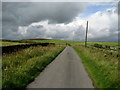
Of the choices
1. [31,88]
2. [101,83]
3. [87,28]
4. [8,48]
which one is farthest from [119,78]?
[87,28]

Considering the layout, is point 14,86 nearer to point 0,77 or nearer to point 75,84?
point 0,77

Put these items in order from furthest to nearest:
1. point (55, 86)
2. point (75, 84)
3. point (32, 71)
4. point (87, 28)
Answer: point (87, 28) → point (32, 71) → point (75, 84) → point (55, 86)

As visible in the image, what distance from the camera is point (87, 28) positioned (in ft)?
176

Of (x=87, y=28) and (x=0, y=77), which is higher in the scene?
(x=87, y=28)

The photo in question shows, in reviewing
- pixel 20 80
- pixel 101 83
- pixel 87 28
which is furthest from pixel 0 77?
pixel 87 28

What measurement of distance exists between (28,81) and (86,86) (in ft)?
11.0

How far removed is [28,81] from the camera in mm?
10414

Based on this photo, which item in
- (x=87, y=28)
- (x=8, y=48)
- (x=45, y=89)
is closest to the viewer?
(x=45, y=89)

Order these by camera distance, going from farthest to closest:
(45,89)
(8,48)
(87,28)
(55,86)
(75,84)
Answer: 1. (87,28)
2. (8,48)
3. (75,84)
4. (55,86)
5. (45,89)

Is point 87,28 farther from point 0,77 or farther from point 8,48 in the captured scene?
point 0,77

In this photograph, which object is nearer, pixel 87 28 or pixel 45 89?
pixel 45 89

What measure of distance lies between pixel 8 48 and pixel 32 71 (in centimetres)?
1134

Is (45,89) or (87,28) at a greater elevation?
(87,28)

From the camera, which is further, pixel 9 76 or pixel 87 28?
pixel 87 28
